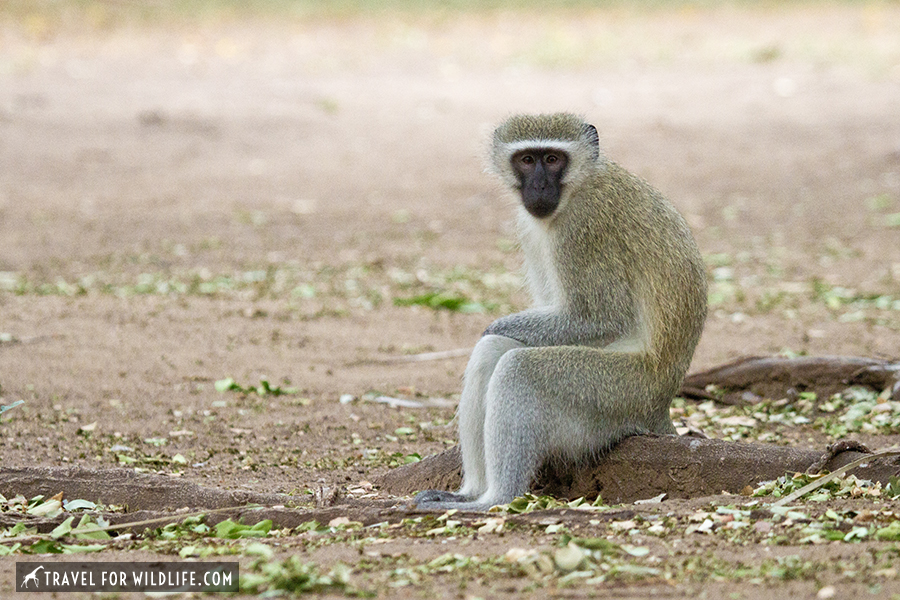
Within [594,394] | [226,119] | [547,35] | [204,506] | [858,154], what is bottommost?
[204,506]

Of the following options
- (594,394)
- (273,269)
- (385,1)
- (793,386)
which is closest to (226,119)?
(273,269)

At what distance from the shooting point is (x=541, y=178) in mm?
4930

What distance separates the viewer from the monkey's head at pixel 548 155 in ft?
16.1

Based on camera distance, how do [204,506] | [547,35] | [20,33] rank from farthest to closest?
[547,35] < [20,33] < [204,506]

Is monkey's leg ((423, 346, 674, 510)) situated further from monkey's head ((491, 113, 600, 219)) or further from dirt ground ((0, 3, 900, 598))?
monkey's head ((491, 113, 600, 219))

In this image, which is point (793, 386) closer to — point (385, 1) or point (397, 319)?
point (397, 319)

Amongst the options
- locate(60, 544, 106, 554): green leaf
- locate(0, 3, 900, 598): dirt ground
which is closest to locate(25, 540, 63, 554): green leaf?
locate(60, 544, 106, 554): green leaf

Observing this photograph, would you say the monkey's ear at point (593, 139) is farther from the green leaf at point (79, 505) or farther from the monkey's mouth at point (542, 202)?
the green leaf at point (79, 505)

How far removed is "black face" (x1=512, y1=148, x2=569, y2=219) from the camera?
491cm

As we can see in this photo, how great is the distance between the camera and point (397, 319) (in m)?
8.77

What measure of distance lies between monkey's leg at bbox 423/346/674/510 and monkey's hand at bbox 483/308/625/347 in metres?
0.14

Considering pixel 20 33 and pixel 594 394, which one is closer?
pixel 594 394

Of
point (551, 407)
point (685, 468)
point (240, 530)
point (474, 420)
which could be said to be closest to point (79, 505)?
point (240, 530)

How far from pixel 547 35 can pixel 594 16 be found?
2155 mm
